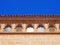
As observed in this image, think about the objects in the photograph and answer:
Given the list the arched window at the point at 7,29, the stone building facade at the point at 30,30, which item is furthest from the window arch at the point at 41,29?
the arched window at the point at 7,29

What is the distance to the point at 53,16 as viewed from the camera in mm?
5789

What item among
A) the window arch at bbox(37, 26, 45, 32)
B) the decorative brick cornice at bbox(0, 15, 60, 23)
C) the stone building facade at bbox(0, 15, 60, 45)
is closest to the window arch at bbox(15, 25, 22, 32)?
the stone building facade at bbox(0, 15, 60, 45)

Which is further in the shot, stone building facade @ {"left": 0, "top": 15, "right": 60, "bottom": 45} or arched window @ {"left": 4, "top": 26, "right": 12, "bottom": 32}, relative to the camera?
arched window @ {"left": 4, "top": 26, "right": 12, "bottom": 32}
